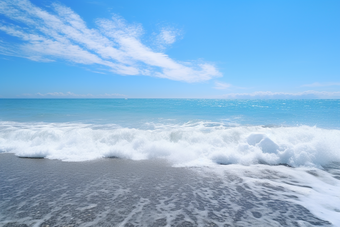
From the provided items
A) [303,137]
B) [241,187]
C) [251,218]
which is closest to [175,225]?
[251,218]

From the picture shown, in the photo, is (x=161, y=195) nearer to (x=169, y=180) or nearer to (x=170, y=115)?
(x=169, y=180)

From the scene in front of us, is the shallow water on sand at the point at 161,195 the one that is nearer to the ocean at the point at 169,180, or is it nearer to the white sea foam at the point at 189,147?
the ocean at the point at 169,180

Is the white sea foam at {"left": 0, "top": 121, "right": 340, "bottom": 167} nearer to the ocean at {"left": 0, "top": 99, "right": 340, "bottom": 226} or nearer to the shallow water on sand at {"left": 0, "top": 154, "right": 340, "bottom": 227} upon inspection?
the ocean at {"left": 0, "top": 99, "right": 340, "bottom": 226}

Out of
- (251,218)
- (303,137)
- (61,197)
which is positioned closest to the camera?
(251,218)

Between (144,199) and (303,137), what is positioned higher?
(303,137)

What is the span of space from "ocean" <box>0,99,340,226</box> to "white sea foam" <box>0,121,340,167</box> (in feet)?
0.20

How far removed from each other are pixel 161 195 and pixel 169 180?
4.05 ft

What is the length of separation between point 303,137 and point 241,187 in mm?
8373

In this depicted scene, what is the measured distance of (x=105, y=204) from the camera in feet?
17.8

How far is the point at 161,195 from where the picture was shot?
6012 mm

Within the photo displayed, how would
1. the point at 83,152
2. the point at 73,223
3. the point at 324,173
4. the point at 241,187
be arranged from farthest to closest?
the point at 83,152 < the point at 324,173 < the point at 241,187 < the point at 73,223

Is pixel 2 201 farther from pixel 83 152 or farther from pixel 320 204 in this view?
pixel 320 204

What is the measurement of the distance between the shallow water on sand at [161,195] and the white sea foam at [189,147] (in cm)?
100

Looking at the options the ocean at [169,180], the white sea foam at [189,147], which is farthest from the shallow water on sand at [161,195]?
the white sea foam at [189,147]
